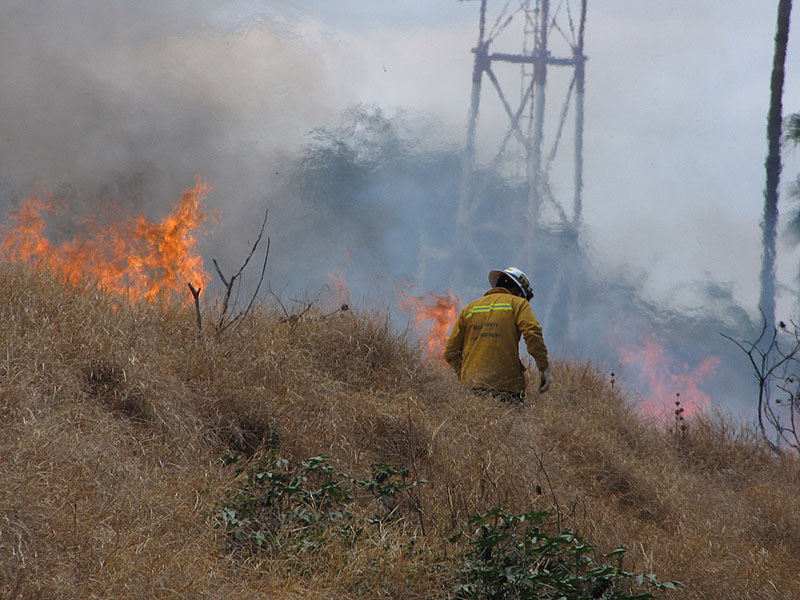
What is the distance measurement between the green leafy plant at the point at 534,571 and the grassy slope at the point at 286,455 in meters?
0.18

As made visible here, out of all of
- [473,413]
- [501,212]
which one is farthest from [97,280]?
[501,212]

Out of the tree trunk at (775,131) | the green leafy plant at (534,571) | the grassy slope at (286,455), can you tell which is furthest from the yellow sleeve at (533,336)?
the tree trunk at (775,131)

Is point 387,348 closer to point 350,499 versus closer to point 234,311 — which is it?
point 234,311

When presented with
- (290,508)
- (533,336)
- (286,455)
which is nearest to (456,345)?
(533,336)

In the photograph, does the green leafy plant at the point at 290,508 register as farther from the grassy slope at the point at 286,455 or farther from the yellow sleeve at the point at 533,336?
the yellow sleeve at the point at 533,336

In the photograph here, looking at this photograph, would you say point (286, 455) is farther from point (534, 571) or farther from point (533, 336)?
point (533, 336)

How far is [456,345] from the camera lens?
800cm

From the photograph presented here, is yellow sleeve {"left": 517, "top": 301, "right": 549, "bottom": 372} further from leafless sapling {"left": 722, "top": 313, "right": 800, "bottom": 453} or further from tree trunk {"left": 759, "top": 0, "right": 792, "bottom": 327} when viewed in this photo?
tree trunk {"left": 759, "top": 0, "right": 792, "bottom": 327}

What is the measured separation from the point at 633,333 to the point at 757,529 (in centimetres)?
1894

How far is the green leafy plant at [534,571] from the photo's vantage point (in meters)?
3.80

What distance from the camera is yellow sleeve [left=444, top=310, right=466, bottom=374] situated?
7938 mm

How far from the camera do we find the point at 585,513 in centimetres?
485

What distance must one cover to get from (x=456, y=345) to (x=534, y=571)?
4223 mm

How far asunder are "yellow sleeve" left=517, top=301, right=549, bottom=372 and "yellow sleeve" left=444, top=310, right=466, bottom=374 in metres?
0.65
